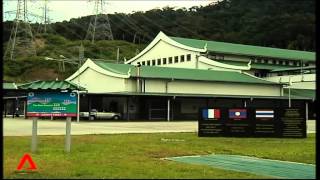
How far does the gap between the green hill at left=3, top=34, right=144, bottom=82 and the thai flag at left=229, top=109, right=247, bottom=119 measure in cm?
6017

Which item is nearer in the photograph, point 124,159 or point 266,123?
point 124,159

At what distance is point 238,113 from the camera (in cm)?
2741

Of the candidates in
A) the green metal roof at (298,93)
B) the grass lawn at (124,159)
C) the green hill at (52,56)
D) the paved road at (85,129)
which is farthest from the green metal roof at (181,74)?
the grass lawn at (124,159)

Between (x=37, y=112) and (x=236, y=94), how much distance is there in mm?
48923

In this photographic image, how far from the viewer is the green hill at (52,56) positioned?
95.6 metres

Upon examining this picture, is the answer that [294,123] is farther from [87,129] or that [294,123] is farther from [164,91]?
[164,91]

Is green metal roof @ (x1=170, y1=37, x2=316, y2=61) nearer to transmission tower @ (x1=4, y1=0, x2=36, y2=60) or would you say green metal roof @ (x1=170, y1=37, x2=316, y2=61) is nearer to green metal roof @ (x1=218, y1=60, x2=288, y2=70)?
green metal roof @ (x1=218, y1=60, x2=288, y2=70)

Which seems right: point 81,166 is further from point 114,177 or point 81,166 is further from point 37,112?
point 37,112

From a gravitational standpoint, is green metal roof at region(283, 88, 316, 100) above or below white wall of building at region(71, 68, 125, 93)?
below

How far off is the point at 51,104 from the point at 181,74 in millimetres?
46242

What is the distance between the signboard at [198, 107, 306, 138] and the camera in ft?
86.6

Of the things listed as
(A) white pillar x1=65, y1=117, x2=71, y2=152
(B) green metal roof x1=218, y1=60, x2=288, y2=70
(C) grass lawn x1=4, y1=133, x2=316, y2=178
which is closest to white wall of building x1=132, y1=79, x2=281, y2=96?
(B) green metal roof x1=218, y1=60, x2=288, y2=70

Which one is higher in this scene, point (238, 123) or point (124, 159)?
point (238, 123)

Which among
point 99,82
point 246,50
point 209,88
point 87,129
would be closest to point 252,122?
point 87,129
